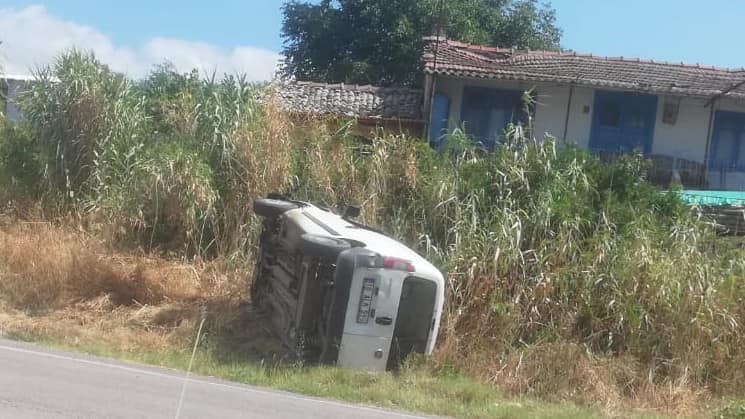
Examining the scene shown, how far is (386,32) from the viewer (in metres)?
26.7

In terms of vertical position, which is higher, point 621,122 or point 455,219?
point 621,122

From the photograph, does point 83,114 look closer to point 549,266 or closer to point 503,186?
point 503,186

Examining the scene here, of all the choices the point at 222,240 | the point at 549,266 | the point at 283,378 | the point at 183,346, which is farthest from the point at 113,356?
the point at 549,266

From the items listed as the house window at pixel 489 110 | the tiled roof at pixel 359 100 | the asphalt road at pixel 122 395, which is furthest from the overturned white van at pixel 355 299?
the house window at pixel 489 110

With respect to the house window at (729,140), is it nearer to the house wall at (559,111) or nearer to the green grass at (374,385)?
the house wall at (559,111)

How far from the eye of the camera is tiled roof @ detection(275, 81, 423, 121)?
20.3m

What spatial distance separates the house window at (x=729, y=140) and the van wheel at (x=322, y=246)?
48.9 ft

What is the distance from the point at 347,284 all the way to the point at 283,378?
1.09m

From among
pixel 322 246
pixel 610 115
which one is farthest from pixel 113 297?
pixel 610 115

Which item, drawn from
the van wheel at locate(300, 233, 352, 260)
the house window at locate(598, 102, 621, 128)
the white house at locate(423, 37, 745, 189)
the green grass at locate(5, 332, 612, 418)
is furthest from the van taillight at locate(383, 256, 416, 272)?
the house window at locate(598, 102, 621, 128)

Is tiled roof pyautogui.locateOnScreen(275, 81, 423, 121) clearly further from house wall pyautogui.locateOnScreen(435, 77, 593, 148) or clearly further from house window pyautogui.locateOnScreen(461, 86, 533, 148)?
house window pyautogui.locateOnScreen(461, 86, 533, 148)

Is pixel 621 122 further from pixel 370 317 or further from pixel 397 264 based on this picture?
A: pixel 370 317

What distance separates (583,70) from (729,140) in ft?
13.4

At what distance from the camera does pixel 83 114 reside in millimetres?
13797
